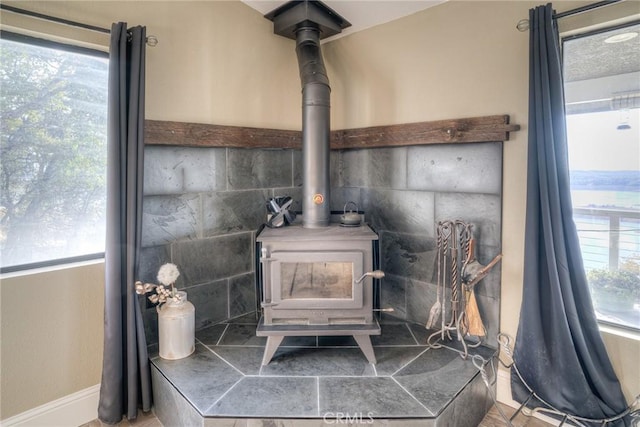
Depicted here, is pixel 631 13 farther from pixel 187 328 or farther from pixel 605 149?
pixel 187 328

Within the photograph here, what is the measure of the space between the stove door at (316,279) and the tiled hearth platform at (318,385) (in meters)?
0.34


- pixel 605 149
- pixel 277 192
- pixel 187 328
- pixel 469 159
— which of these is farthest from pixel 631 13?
pixel 187 328

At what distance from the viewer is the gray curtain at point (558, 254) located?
178cm

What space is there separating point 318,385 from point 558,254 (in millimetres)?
1318

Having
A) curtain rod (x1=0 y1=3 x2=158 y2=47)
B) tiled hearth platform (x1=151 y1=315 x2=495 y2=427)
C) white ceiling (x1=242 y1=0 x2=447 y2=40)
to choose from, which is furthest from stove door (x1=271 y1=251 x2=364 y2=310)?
white ceiling (x1=242 y1=0 x2=447 y2=40)

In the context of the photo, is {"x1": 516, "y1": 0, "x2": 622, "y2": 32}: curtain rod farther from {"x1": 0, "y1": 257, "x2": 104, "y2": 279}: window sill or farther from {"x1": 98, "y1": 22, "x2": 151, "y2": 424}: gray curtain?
{"x1": 0, "y1": 257, "x2": 104, "y2": 279}: window sill

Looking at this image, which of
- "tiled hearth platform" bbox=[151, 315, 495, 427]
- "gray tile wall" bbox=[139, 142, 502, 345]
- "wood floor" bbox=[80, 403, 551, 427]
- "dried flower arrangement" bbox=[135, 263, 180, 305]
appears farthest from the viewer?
"gray tile wall" bbox=[139, 142, 502, 345]

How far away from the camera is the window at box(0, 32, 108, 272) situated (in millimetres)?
1780

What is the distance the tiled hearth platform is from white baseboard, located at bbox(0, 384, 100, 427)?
34 cm

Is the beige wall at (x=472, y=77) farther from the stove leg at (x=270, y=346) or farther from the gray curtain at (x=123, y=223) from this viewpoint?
the gray curtain at (x=123, y=223)

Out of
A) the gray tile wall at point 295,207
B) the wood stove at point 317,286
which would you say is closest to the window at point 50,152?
the gray tile wall at point 295,207

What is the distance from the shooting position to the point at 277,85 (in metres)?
2.79

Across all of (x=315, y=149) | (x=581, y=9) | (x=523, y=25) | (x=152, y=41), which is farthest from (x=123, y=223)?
(x=581, y=9)

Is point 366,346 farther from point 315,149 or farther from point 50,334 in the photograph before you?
point 50,334
